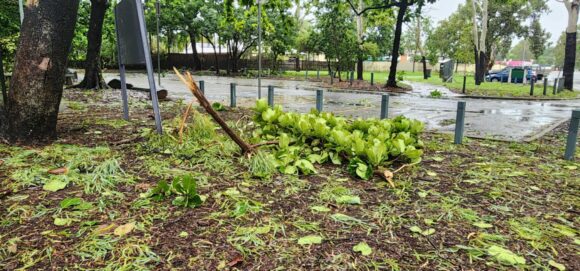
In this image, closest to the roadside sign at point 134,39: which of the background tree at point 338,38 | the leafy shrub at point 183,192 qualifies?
the leafy shrub at point 183,192

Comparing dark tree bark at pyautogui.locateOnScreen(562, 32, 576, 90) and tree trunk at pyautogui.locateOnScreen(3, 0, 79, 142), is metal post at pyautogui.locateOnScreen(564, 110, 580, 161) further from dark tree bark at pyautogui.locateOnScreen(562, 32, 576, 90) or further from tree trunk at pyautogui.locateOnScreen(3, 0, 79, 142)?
dark tree bark at pyautogui.locateOnScreen(562, 32, 576, 90)

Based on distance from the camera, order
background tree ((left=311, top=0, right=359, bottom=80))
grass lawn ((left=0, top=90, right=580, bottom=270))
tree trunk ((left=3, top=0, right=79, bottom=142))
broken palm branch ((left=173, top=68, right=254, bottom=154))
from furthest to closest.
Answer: background tree ((left=311, top=0, right=359, bottom=80)) < tree trunk ((left=3, top=0, right=79, bottom=142)) < broken palm branch ((left=173, top=68, right=254, bottom=154)) < grass lawn ((left=0, top=90, right=580, bottom=270))

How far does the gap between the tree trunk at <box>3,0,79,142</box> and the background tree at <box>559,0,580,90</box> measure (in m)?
22.8

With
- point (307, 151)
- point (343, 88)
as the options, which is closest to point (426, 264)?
point (307, 151)

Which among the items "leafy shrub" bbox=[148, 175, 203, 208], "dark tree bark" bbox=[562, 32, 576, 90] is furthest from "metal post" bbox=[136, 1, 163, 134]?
"dark tree bark" bbox=[562, 32, 576, 90]

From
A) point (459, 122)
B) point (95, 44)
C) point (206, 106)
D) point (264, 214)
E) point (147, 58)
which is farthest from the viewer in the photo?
point (95, 44)

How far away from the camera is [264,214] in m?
2.68

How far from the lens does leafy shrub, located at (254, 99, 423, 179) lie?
11.6ft

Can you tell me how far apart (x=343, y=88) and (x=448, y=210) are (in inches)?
716

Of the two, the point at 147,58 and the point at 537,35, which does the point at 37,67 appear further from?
the point at 537,35

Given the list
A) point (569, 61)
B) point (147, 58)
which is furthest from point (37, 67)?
point (569, 61)

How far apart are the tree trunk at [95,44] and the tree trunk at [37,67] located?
29.2 feet

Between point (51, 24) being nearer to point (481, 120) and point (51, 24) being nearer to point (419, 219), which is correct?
point (419, 219)

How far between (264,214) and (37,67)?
2864 millimetres
